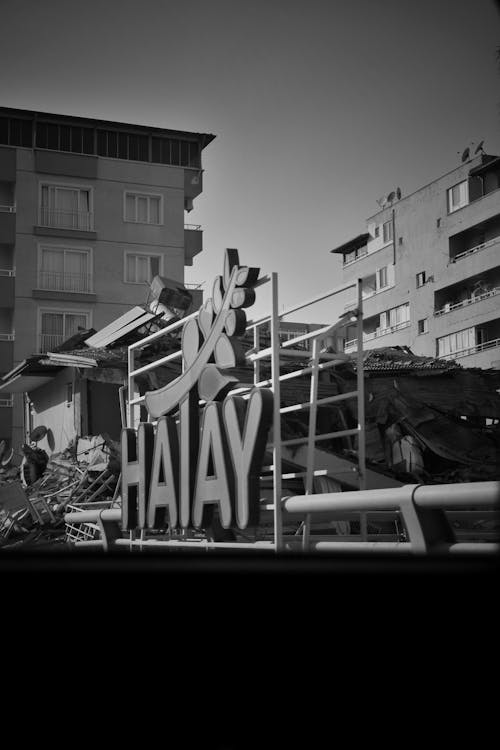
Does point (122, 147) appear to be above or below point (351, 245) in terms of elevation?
above

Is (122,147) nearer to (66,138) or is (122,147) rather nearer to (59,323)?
(66,138)

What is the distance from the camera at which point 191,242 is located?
35906mm

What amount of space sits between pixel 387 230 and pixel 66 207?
1457 centimetres

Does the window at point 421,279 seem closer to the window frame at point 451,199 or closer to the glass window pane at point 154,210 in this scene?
the window frame at point 451,199

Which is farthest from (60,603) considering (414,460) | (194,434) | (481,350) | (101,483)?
(481,350)

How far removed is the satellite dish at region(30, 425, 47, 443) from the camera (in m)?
21.9

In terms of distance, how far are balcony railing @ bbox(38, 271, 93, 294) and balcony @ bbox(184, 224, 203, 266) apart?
3855 millimetres

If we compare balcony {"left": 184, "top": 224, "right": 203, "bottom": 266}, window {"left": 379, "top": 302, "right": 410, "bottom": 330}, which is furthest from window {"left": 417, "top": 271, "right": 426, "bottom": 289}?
balcony {"left": 184, "top": 224, "right": 203, "bottom": 266}

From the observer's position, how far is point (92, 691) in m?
1.88

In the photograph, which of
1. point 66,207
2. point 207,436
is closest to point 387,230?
point 66,207

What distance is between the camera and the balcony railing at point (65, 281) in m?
35.2

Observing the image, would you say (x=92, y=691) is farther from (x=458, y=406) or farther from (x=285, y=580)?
(x=458, y=406)

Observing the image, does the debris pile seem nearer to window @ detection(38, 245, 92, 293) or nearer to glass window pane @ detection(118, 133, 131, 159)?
window @ detection(38, 245, 92, 293)

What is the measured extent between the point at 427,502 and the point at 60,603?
137cm
